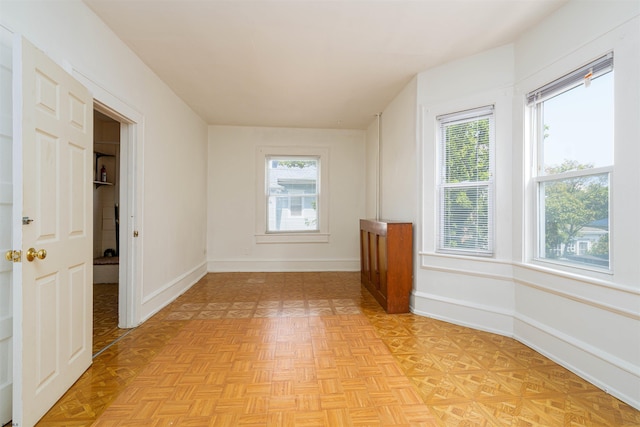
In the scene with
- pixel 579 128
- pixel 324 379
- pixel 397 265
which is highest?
pixel 579 128

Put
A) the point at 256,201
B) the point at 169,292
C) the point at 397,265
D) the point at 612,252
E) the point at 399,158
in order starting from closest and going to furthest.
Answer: the point at 612,252 → the point at 397,265 → the point at 169,292 → the point at 399,158 → the point at 256,201

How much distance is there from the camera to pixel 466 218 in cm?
322

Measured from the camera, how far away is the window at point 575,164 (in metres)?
2.11

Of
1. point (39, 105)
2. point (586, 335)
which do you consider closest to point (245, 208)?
point (39, 105)

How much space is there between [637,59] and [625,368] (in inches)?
76.3

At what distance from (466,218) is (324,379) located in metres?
2.20

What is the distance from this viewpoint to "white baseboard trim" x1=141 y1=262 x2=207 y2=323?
331cm

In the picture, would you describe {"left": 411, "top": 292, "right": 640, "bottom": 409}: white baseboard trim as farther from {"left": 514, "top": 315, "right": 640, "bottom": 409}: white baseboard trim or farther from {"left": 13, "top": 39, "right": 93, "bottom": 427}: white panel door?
{"left": 13, "top": 39, "right": 93, "bottom": 427}: white panel door

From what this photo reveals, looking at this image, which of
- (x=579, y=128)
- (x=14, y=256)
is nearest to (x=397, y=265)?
(x=579, y=128)

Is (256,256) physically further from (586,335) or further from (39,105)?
(586,335)

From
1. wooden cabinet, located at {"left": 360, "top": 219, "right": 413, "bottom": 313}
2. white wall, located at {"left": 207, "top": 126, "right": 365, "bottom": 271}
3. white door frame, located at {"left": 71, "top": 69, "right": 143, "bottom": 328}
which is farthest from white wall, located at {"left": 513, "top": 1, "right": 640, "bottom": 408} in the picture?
white door frame, located at {"left": 71, "top": 69, "right": 143, "bottom": 328}

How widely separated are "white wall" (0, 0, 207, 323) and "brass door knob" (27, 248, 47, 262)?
1260mm

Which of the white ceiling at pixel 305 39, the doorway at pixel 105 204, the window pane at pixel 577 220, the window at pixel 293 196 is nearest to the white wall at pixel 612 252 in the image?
the window pane at pixel 577 220

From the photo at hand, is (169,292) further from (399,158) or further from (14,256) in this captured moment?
(399,158)
